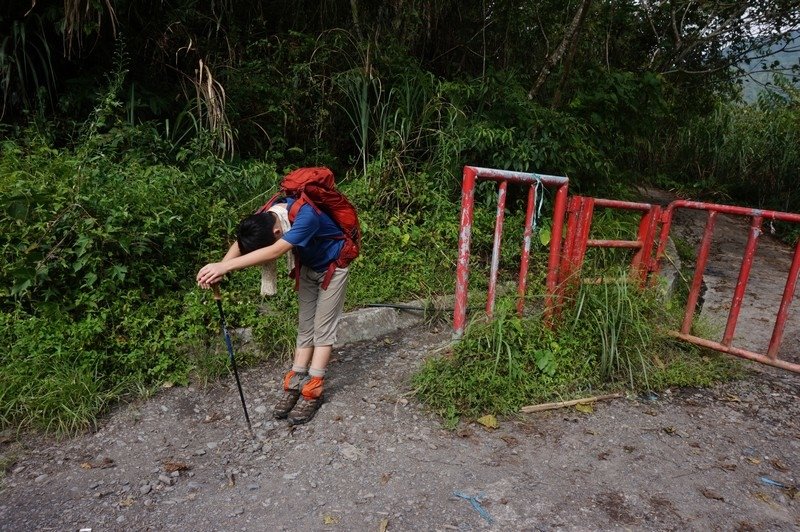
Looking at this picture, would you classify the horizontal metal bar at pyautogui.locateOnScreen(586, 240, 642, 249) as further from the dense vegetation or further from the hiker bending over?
the hiker bending over

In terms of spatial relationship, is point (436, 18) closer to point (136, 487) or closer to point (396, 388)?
point (396, 388)

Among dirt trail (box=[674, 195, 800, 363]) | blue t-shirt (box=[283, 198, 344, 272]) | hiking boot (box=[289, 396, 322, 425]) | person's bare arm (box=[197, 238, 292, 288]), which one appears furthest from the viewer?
dirt trail (box=[674, 195, 800, 363])

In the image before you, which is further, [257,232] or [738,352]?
[738,352]

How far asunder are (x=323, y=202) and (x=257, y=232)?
404 millimetres

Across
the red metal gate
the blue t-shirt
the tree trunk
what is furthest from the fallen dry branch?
the tree trunk

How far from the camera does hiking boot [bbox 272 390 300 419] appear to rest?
3207 millimetres

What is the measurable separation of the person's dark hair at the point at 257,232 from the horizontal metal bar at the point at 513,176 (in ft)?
4.23

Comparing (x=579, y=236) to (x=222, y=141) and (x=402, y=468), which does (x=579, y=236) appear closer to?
(x=402, y=468)

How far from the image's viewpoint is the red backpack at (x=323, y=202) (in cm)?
290

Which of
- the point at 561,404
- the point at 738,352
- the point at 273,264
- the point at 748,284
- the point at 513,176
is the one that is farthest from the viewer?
the point at 748,284

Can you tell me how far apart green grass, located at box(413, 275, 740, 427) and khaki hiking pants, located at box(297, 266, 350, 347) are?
0.68 meters

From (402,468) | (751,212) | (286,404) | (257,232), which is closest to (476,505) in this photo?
(402,468)

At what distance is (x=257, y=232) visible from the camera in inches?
109

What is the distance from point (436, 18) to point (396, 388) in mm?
5169
